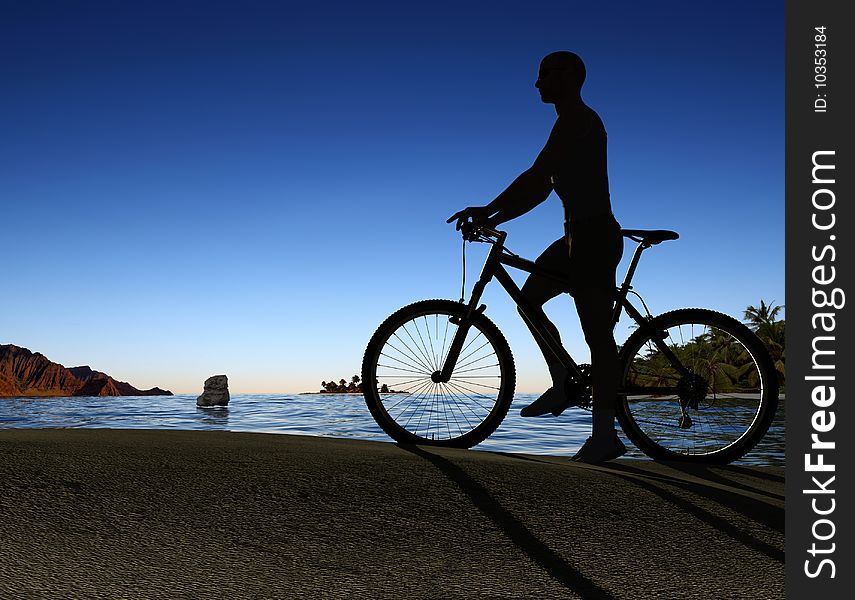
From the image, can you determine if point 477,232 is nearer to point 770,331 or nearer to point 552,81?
point 552,81

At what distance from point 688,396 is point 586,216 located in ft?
5.09

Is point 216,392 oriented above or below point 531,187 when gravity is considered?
below

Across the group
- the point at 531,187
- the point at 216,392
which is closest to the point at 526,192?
the point at 531,187

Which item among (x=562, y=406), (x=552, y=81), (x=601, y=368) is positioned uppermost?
(x=552, y=81)

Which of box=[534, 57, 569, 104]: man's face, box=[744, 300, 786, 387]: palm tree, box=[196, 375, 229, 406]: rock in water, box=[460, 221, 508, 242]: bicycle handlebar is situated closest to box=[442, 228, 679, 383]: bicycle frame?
box=[460, 221, 508, 242]: bicycle handlebar

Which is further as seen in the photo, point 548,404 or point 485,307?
point 485,307

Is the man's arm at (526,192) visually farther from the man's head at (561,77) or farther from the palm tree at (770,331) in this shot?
the palm tree at (770,331)

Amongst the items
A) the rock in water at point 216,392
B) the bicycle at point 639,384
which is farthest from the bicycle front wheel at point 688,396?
the rock in water at point 216,392

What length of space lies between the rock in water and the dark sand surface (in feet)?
87.9

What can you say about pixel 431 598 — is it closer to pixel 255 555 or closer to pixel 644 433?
pixel 255 555

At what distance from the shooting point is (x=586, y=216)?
4.73 meters

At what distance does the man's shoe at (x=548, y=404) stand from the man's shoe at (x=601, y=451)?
354 millimetres

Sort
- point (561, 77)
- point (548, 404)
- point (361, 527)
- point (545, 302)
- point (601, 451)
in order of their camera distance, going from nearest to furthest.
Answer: point (361, 527)
point (601, 451)
point (561, 77)
point (548, 404)
point (545, 302)

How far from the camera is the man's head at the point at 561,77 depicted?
4836 mm
